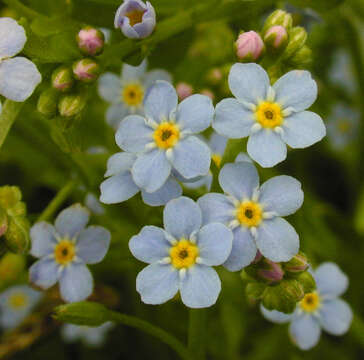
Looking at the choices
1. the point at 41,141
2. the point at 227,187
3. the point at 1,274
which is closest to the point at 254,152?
the point at 227,187

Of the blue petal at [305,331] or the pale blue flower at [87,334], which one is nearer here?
the blue petal at [305,331]

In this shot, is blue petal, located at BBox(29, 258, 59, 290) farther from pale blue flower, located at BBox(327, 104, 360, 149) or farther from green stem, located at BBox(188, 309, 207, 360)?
pale blue flower, located at BBox(327, 104, 360, 149)

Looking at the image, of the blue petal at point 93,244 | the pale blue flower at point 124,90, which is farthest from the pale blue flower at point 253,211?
the pale blue flower at point 124,90

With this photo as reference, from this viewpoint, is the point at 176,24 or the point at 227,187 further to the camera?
the point at 176,24

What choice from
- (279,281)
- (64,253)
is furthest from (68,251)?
(279,281)

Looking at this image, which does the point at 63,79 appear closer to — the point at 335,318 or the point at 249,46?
the point at 249,46

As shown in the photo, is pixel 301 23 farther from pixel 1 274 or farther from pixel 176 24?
pixel 1 274

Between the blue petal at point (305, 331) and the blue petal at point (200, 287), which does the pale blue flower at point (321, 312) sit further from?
the blue petal at point (200, 287)
